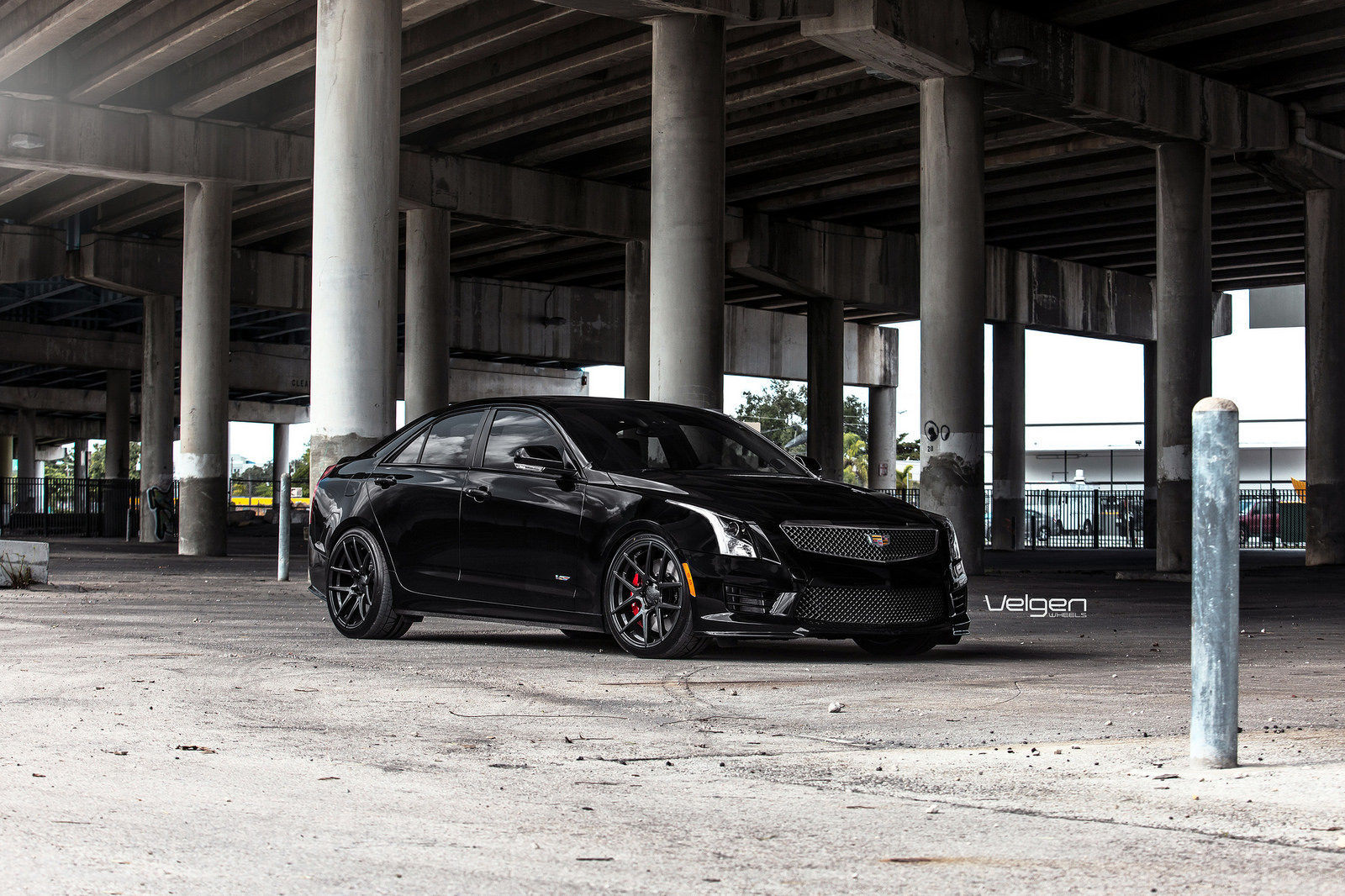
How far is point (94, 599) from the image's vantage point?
14031mm

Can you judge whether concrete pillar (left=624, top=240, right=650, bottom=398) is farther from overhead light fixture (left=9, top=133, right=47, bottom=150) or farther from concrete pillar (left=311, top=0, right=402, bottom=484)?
concrete pillar (left=311, top=0, right=402, bottom=484)

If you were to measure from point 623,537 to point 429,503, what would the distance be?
63.1 inches

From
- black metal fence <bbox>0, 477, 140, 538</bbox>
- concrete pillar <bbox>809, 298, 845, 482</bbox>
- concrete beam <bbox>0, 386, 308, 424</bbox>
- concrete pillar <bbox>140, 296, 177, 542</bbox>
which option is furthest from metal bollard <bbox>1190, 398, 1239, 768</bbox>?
concrete beam <bbox>0, 386, 308, 424</bbox>

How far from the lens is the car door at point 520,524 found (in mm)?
9148

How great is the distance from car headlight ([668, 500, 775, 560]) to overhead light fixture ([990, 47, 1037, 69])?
1432 cm

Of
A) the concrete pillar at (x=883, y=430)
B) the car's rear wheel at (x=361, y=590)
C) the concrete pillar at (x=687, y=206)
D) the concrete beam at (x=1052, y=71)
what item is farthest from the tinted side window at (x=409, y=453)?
the concrete pillar at (x=883, y=430)

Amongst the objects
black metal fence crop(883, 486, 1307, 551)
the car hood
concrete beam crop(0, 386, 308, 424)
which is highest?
concrete beam crop(0, 386, 308, 424)

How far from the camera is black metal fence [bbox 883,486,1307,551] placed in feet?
147

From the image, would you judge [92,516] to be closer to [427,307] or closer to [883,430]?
[427,307]

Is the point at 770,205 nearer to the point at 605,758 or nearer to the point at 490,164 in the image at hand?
the point at 490,164

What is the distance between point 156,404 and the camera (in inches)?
1442

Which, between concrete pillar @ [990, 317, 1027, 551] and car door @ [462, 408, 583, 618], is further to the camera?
concrete pillar @ [990, 317, 1027, 551]

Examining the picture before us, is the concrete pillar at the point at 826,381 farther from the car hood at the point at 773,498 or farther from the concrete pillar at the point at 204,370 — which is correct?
the car hood at the point at 773,498

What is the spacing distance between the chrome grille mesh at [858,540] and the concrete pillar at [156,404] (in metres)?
29.3
